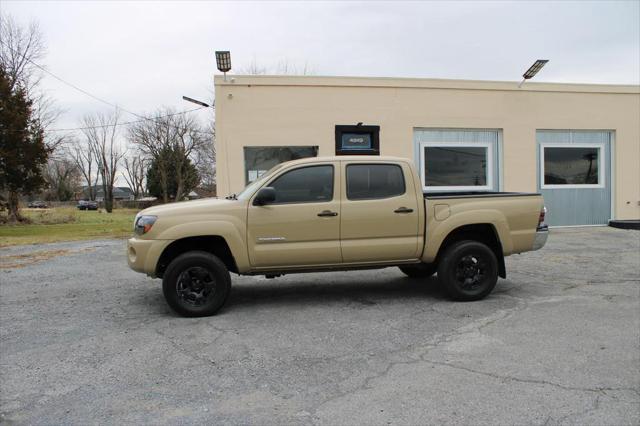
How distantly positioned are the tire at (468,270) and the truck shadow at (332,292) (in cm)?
28

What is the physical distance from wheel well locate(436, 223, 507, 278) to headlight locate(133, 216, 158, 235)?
375cm

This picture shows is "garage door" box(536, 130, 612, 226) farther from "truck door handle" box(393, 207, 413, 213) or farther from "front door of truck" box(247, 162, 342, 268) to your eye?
"front door of truck" box(247, 162, 342, 268)

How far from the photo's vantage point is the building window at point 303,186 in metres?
6.04

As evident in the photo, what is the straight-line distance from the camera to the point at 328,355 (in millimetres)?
4465

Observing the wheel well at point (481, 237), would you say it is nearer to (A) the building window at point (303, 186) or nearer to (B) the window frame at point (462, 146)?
(A) the building window at point (303, 186)

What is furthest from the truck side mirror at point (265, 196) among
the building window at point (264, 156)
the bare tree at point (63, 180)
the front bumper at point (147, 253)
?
the bare tree at point (63, 180)

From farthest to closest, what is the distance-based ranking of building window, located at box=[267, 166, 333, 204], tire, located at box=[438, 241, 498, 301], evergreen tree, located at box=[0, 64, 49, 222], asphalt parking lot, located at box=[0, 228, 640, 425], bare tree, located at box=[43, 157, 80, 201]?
bare tree, located at box=[43, 157, 80, 201]
evergreen tree, located at box=[0, 64, 49, 222]
tire, located at box=[438, 241, 498, 301]
building window, located at box=[267, 166, 333, 204]
asphalt parking lot, located at box=[0, 228, 640, 425]

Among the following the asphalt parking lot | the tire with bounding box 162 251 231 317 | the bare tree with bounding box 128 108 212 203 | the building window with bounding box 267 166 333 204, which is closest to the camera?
the asphalt parking lot

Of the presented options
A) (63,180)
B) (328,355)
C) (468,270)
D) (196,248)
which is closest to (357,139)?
(468,270)

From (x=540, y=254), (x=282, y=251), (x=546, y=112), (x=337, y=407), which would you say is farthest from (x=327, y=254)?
(x=546, y=112)

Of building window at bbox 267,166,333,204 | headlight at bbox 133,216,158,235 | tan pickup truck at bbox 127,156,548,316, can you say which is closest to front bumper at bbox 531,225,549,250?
tan pickup truck at bbox 127,156,548,316

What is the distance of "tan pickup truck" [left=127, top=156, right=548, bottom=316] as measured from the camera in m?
5.74

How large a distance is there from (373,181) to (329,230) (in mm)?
907

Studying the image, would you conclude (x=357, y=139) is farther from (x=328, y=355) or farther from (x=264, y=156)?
(x=328, y=355)
